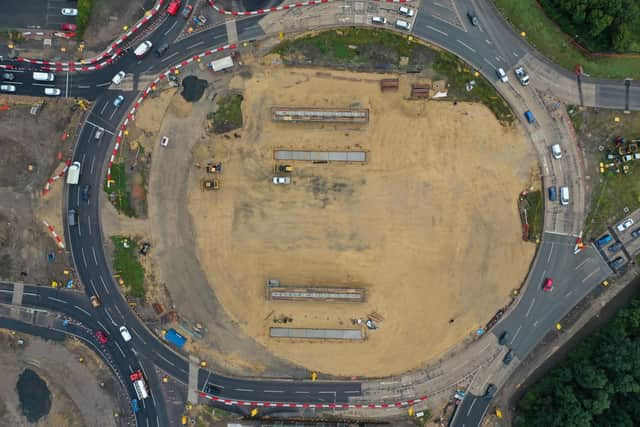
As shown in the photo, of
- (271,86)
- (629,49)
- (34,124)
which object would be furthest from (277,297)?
(629,49)

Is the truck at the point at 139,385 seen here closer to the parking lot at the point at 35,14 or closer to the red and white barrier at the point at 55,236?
the red and white barrier at the point at 55,236

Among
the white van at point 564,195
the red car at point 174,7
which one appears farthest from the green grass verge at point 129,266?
the white van at point 564,195

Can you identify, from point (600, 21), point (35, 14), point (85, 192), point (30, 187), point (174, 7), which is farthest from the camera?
point (35, 14)

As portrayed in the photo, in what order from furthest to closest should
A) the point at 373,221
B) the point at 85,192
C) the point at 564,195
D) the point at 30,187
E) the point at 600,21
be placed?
1. the point at 30,187
2. the point at 85,192
3. the point at 373,221
4. the point at 564,195
5. the point at 600,21

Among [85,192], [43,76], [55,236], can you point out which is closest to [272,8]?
[43,76]

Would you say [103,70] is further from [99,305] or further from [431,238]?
[431,238]

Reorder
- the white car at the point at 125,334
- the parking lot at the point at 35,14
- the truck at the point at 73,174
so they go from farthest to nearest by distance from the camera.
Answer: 1. the parking lot at the point at 35,14
2. the white car at the point at 125,334
3. the truck at the point at 73,174

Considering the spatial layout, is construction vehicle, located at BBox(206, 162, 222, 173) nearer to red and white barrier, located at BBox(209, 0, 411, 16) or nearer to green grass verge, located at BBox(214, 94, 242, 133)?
green grass verge, located at BBox(214, 94, 242, 133)

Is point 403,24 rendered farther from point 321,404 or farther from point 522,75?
point 321,404
